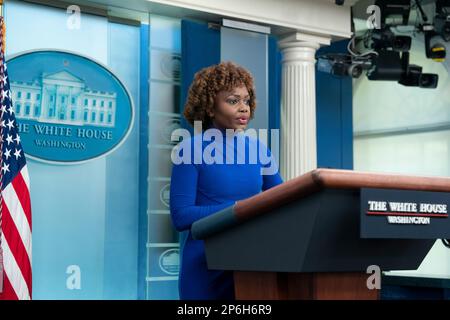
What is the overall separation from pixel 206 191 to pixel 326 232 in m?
0.48

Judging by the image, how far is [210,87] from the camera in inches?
70.8

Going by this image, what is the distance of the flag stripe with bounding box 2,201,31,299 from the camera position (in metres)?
3.40

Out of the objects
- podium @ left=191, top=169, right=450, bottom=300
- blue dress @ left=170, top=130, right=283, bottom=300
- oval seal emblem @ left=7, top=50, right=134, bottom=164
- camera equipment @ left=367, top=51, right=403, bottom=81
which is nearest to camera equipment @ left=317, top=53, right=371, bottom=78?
camera equipment @ left=367, top=51, right=403, bottom=81

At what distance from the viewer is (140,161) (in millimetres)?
5125

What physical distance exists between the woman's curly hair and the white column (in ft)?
12.5

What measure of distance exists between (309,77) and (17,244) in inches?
122

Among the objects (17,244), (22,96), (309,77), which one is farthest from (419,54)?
(17,244)

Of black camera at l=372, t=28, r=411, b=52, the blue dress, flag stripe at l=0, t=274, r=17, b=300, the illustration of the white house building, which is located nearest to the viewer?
the blue dress

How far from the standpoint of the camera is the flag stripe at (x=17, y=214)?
3.42 m

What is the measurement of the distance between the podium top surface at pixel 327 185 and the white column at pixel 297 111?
4.34 m

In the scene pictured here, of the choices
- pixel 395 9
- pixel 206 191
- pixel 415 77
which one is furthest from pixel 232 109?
pixel 415 77

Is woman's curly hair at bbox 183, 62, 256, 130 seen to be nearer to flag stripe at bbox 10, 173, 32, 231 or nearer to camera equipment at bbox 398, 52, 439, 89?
flag stripe at bbox 10, 173, 32, 231
